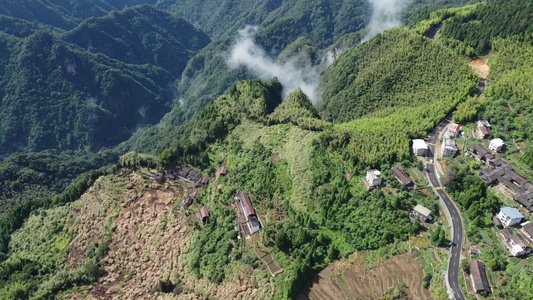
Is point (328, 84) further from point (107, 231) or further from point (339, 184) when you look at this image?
point (107, 231)

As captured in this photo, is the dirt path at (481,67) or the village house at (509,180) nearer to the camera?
the village house at (509,180)

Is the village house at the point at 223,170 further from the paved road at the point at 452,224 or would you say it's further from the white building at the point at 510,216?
the white building at the point at 510,216

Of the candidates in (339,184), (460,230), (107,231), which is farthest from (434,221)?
(107,231)

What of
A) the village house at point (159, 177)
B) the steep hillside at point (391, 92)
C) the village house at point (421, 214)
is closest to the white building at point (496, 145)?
the steep hillside at point (391, 92)

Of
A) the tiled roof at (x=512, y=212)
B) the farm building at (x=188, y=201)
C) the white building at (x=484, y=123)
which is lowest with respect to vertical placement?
the farm building at (x=188, y=201)

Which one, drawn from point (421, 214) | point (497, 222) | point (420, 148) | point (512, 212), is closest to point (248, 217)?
point (421, 214)

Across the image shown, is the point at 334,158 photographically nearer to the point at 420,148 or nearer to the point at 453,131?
the point at 420,148
